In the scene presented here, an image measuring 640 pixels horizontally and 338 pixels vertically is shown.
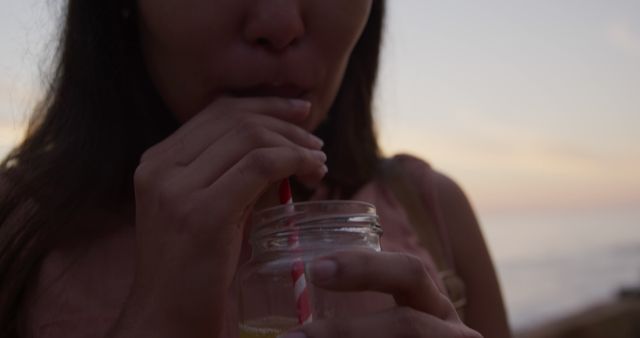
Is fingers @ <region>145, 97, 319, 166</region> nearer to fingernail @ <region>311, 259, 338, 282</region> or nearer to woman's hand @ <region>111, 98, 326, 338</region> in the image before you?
woman's hand @ <region>111, 98, 326, 338</region>

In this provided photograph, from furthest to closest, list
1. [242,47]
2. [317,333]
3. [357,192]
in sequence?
[357,192]
[242,47]
[317,333]

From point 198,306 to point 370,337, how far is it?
0.88 feet

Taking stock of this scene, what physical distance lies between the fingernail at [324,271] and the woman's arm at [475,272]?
85cm

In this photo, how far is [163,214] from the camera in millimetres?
875

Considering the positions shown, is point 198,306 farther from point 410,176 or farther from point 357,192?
point 410,176

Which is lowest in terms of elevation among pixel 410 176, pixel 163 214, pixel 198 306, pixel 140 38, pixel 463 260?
pixel 463 260

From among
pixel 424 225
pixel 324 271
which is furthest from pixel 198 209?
pixel 424 225

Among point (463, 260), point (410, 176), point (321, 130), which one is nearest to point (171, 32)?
point (321, 130)

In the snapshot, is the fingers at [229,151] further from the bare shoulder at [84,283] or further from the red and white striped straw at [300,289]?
the bare shoulder at [84,283]

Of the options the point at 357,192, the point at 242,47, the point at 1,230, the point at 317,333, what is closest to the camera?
the point at 317,333

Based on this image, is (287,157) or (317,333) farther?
(287,157)

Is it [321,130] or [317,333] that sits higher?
[317,333]

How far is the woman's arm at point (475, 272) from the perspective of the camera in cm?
152

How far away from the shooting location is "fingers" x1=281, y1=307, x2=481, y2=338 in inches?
28.7
